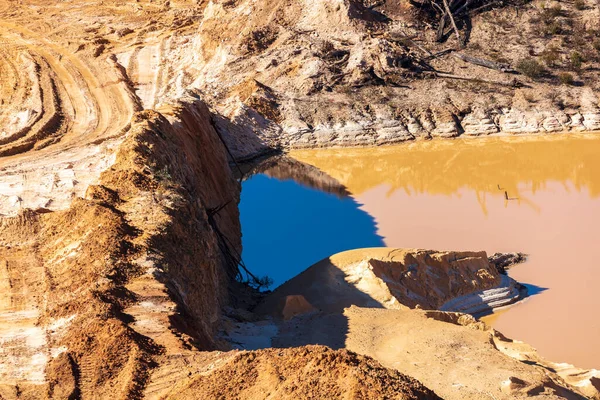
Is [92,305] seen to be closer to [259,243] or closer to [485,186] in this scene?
[259,243]

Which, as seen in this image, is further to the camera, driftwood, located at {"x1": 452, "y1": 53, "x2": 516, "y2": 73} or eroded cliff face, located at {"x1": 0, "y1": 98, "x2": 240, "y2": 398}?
driftwood, located at {"x1": 452, "y1": 53, "x2": 516, "y2": 73}

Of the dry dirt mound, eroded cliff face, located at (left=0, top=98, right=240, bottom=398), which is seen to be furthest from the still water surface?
the dry dirt mound

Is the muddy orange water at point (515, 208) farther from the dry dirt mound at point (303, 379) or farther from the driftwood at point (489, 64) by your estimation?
the dry dirt mound at point (303, 379)

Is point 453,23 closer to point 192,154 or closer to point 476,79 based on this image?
point 476,79

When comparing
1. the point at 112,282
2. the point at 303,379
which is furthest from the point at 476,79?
the point at 303,379

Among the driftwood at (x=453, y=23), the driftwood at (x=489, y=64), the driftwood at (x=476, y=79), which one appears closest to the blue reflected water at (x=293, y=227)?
the driftwood at (x=476, y=79)

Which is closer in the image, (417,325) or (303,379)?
(303,379)

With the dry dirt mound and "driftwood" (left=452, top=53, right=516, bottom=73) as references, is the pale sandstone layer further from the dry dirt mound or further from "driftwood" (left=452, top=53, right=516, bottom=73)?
"driftwood" (left=452, top=53, right=516, bottom=73)

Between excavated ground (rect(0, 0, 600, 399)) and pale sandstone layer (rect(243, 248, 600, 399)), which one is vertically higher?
excavated ground (rect(0, 0, 600, 399))

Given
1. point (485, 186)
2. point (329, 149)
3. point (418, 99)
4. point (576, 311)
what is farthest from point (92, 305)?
point (418, 99)
